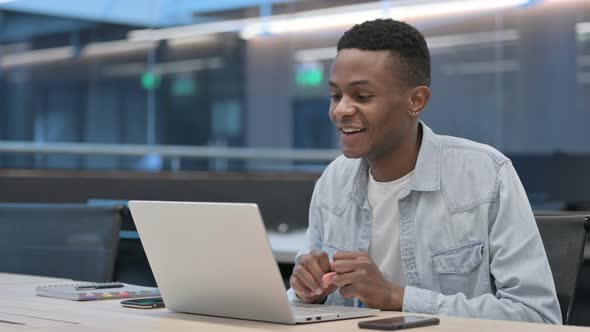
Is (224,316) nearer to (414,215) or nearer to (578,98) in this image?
(414,215)

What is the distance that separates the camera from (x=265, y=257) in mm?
1505

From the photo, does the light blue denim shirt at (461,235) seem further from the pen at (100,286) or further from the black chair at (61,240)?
the black chair at (61,240)

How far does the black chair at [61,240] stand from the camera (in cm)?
251

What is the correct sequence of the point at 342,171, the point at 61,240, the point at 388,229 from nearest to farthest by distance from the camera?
the point at 388,229
the point at 342,171
the point at 61,240

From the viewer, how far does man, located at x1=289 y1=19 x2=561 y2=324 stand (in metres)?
1.80

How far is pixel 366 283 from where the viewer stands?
69.7 inches

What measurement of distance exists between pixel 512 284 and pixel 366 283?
0.96 ft

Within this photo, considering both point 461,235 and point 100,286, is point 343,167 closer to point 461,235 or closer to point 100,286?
point 461,235

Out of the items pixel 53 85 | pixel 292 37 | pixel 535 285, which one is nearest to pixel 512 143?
pixel 292 37

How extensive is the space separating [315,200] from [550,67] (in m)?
4.44

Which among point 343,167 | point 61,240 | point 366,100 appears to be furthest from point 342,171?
point 61,240

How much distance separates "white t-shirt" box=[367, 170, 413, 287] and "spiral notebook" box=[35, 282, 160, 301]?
0.47 meters

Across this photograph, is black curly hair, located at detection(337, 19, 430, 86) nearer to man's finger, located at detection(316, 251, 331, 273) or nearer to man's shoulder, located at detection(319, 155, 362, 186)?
man's shoulder, located at detection(319, 155, 362, 186)

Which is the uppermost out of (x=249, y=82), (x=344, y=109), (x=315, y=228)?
(x=249, y=82)
